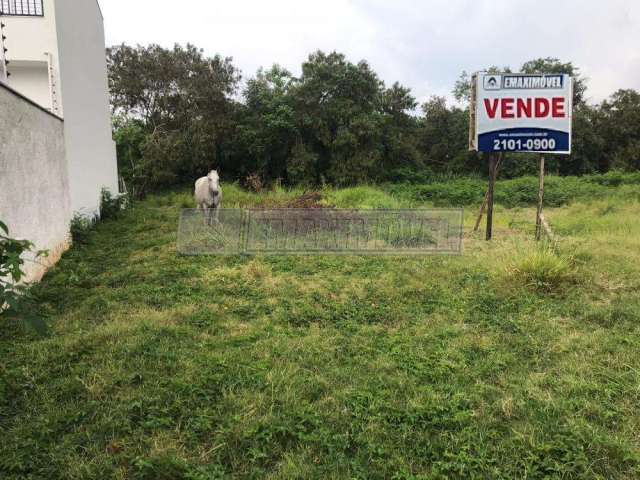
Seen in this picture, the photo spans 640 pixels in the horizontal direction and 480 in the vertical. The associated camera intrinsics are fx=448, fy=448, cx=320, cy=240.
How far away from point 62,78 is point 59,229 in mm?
2487

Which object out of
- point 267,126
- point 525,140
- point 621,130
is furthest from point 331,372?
point 621,130

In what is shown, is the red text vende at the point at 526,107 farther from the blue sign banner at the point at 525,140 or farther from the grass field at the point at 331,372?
the grass field at the point at 331,372

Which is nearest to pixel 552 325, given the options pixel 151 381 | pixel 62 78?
pixel 151 381

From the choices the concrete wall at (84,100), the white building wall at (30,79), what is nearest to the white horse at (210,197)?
the concrete wall at (84,100)

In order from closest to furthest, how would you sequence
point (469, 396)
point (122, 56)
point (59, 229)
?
point (469, 396) < point (59, 229) < point (122, 56)

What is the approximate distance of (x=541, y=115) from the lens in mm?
6219

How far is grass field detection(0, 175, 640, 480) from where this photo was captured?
1883 millimetres

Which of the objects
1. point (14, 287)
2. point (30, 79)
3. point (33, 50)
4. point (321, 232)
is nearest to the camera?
point (14, 287)

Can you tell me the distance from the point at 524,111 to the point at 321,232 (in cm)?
331

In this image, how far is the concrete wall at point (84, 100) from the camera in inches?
266

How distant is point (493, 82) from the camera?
6227 millimetres

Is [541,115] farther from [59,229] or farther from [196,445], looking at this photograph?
[59,229]

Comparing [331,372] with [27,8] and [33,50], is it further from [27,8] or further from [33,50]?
[27,8]

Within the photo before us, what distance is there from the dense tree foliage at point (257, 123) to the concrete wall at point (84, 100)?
494cm
